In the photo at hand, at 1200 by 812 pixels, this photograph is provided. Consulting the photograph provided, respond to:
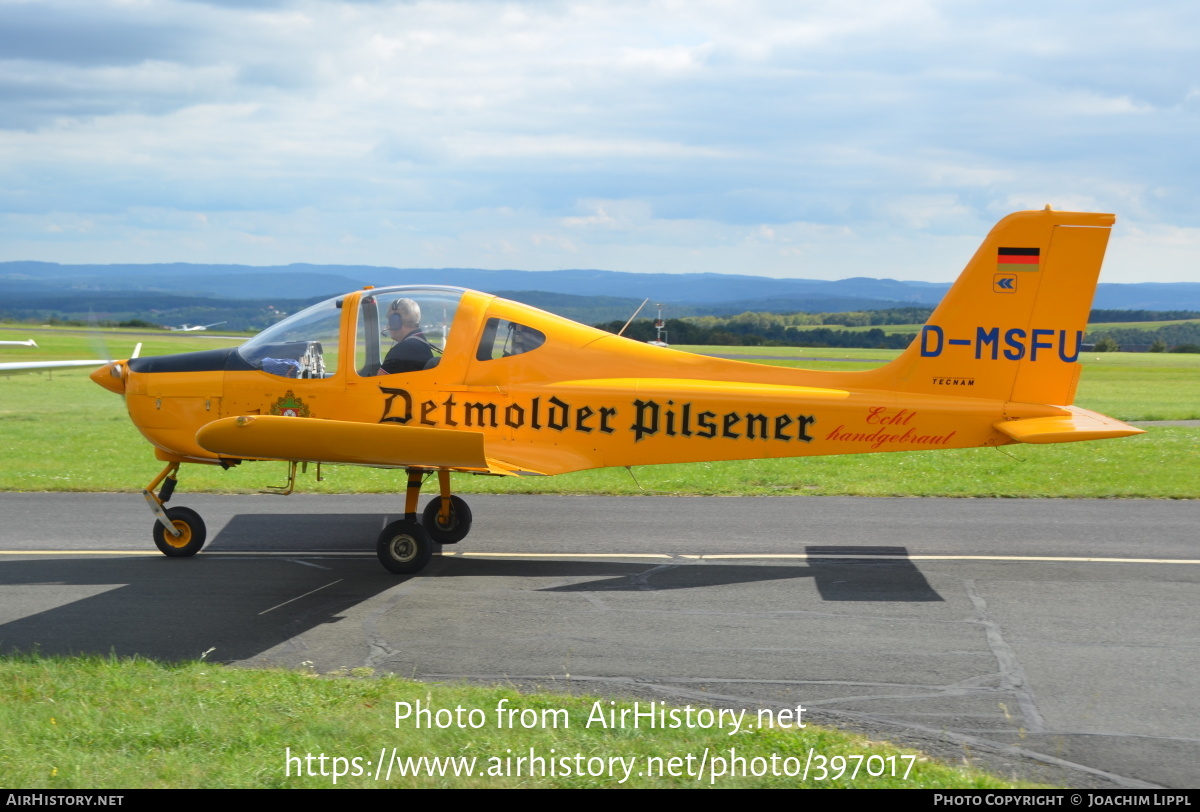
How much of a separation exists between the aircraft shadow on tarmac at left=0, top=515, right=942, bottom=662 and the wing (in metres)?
1.23

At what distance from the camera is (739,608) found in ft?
26.1

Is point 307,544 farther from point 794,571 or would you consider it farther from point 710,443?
point 794,571

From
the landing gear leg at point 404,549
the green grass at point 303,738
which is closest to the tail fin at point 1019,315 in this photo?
the landing gear leg at point 404,549

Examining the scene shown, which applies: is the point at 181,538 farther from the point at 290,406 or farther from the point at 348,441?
the point at 348,441

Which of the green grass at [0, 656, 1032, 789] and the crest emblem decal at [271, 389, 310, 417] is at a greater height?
the crest emblem decal at [271, 389, 310, 417]

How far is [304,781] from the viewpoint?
476cm

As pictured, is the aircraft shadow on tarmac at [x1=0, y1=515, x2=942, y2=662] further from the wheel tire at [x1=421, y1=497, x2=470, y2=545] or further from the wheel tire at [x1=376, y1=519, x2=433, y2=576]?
the wheel tire at [x1=421, y1=497, x2=470, y2=545]

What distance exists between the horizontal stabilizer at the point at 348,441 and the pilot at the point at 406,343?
1.31 meters

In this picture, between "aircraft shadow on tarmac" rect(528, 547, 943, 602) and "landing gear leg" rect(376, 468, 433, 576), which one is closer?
"aircraft shadow on tarmac" rect(528, 547, 943, 602)

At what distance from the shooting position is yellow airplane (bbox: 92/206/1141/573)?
9117 mm

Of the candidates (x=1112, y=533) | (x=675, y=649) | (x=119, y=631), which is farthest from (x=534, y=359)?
(x=1112, y=533)

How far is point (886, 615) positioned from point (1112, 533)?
4244 mm

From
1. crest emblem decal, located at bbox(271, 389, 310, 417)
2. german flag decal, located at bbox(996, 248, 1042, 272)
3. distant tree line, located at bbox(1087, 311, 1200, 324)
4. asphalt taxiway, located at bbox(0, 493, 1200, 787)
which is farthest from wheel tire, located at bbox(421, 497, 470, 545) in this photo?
distant tree line, located at bbox(1087, 311, 1200, 324)

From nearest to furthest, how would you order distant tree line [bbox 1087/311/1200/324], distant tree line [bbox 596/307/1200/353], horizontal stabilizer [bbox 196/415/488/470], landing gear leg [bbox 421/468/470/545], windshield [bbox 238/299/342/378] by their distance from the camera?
horizontal stabilizer [bbox 196/415/488/470] < windshield [bbox 238/299/342/378] < landing gear leg [bbox 421/468/470/545] < distant tree line [bbox 596/307/1200/353] < distant tree line [bbox 1087/311/1200/324]
